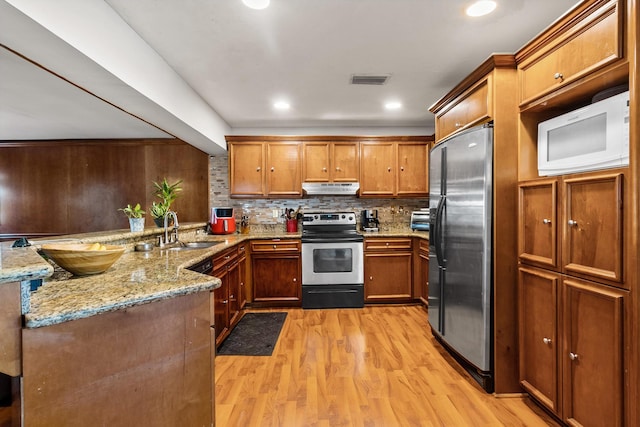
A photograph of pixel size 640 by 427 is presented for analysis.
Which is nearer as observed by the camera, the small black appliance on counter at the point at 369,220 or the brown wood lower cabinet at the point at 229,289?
the brown wood lower cabinet at the point at 229,289

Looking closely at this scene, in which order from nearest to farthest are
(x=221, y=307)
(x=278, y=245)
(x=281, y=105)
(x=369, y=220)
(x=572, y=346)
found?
(x=572, y=346) < (x=221, y=307) < (x=281, y=105) < (x=278, y=245) < (x=369, y=220)

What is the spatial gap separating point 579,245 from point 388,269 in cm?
242

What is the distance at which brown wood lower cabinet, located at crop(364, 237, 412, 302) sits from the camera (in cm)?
381

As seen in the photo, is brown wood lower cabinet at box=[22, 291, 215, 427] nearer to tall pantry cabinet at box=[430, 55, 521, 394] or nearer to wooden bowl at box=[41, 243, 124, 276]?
wooden bowl at box=[41, 243, 124, 276]

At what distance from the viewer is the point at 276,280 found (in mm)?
3805

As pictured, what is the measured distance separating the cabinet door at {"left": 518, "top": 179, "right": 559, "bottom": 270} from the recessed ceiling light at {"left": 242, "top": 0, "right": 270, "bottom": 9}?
72.6 inches

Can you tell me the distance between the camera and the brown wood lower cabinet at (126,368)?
2.99 ft

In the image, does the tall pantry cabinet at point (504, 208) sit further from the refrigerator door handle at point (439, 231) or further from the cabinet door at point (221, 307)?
the cabinet door at point (221, 307)

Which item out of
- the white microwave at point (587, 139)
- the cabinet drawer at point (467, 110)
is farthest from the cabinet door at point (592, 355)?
the cabinet drawer at point (467, 110)

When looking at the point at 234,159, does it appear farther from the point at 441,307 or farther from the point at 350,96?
the point at 441,307

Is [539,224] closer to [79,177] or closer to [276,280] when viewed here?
[276,280]

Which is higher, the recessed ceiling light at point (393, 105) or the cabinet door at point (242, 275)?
the recessed ceiling light at point (393, 105)

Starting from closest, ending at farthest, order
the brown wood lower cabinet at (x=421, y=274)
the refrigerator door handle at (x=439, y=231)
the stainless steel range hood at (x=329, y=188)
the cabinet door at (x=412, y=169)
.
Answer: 1. the refrigerator door handle at (x=439, y=231)
2. the brown wood lower cabinet at (x=421, y=274)
3. the stainless steel range hood at (x=329, y=188)
4. the cabinet door at (x=412, y=169)

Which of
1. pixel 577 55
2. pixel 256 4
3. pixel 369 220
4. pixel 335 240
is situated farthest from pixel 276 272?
pixel 577 55
